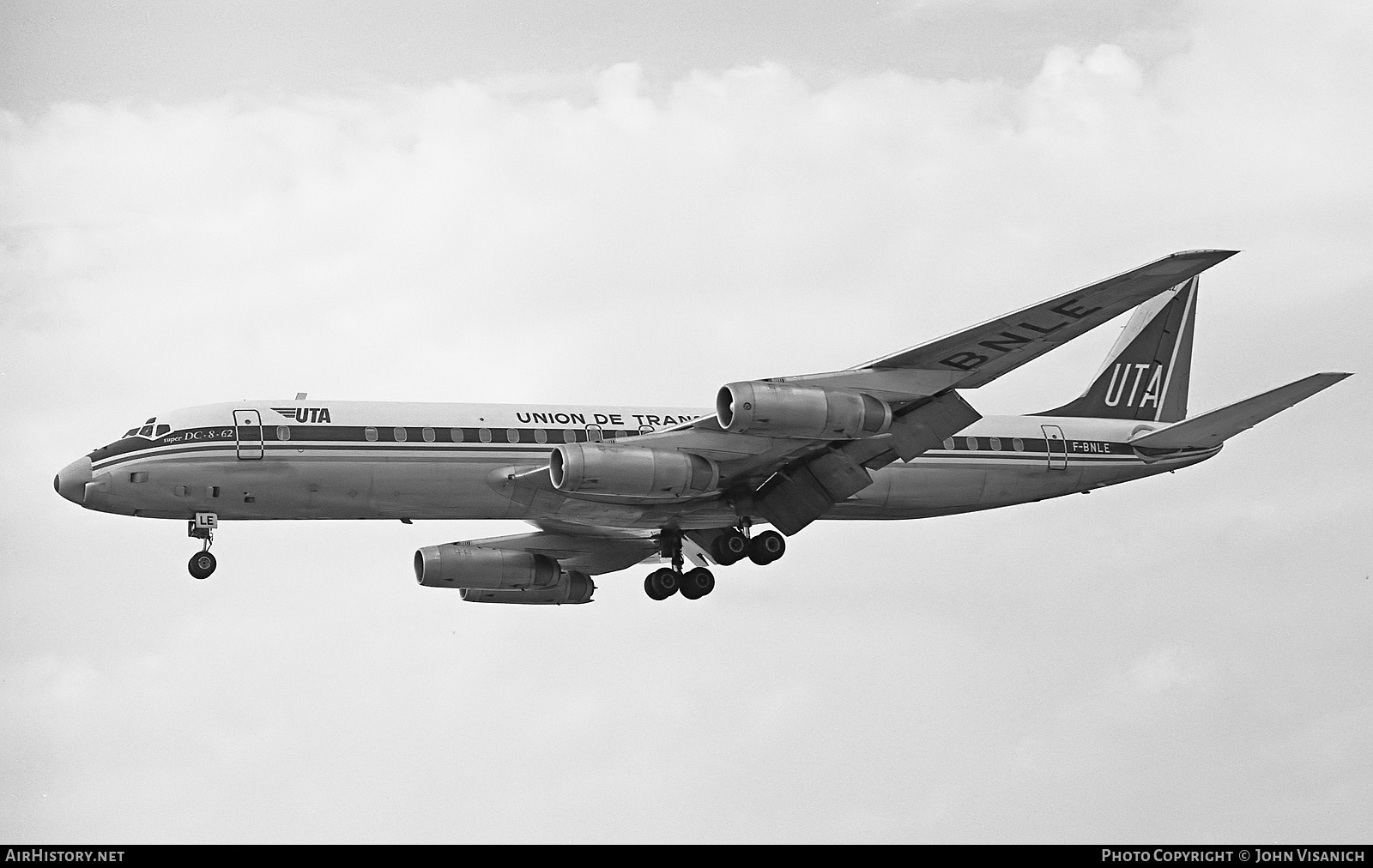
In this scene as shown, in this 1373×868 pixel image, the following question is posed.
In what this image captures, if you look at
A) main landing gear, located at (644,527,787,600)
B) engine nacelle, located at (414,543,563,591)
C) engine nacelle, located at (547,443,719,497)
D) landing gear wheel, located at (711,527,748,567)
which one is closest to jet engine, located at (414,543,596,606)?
engine nacelle, located at (414,543,563,591)

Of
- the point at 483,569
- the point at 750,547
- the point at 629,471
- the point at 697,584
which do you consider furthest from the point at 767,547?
the point at 483,569

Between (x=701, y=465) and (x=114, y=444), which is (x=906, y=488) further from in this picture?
(x=114, y=444)

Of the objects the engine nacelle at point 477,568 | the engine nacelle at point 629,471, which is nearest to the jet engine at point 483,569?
the engine nacelle at point 477,568

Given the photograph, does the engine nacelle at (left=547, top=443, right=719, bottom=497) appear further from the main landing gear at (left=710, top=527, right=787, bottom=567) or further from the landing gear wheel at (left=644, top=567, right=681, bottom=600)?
the landing gear wheel at (left=644, top=567, right=681, bottom=600)

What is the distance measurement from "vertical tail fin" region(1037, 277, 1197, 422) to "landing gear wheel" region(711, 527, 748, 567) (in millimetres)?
9083

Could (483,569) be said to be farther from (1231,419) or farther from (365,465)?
(1231,419)

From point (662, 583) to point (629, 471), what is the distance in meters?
5.73

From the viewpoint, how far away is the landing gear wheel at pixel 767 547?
38.3 m

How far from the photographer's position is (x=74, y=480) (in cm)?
3638

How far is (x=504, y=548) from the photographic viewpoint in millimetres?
42469

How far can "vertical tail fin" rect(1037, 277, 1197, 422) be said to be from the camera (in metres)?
43.4

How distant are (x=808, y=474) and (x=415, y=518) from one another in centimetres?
841
